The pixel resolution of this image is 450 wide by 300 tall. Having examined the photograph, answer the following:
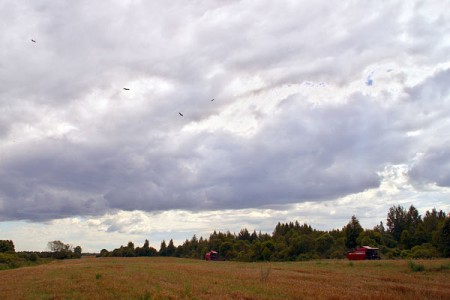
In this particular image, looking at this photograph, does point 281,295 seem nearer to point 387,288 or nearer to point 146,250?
point 387,288

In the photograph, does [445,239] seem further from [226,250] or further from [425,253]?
[226,250]

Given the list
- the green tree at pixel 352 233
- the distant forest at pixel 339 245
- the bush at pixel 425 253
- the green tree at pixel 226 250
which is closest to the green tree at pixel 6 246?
the distant forest at pixel 339 245

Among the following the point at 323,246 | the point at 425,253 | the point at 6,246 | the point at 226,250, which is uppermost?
the point at 6,246

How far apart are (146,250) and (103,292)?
16258cm

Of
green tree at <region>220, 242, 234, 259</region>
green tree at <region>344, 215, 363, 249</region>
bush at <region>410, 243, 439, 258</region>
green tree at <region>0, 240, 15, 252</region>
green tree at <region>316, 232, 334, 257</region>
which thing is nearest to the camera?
bush at <region>410, 243, 439, 258</region>

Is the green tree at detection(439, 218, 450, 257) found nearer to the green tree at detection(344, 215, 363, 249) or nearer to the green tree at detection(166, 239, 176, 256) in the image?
the green tree at detection(344, 215, 363, 249)

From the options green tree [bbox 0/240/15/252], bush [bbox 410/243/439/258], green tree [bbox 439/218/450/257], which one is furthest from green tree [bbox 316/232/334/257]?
green tree [bbox 0/240/15/252]

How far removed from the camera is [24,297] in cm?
2628

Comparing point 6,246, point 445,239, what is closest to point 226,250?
point 6,246

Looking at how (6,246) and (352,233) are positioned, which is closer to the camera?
(352,233)

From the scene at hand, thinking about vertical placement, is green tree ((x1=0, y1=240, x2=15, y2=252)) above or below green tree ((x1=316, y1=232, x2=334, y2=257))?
above

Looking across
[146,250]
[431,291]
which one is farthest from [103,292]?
[146,250]

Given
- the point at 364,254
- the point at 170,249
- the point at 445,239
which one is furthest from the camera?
the point at 170,249

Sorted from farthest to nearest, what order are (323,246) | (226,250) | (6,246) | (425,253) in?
1. (226,250)
2. (6,246)
3. (323,246)
4. (425,253)
